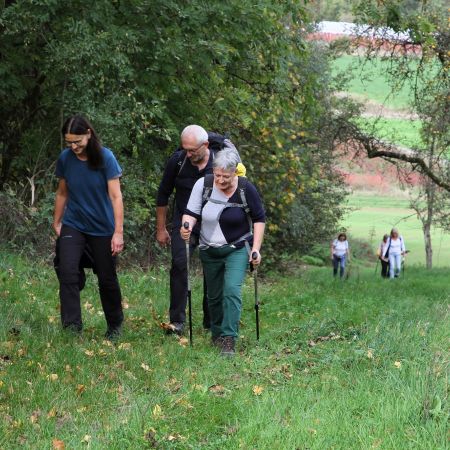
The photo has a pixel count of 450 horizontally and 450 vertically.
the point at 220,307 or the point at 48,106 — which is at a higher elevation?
the point at 48,106

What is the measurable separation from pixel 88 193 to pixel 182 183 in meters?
1.17

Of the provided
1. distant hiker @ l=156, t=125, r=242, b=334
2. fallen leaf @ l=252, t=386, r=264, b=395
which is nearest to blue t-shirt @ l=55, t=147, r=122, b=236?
distant hiker @ l=156, t=125, r=242, b=334

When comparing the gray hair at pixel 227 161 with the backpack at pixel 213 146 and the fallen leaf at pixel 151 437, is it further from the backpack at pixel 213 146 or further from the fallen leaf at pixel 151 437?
the fallen leaf at pixel 151 437

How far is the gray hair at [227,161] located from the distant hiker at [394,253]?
65.4 feet

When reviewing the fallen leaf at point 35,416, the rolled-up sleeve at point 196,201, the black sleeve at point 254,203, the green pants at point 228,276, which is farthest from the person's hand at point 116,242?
the fallen leaf at point 35,416

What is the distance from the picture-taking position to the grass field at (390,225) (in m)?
53.2

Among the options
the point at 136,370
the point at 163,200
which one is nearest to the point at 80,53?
the point at 163,200

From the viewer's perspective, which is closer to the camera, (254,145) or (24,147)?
(24,147)

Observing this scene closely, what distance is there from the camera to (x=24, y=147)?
14172 mm

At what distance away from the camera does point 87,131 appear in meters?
7.29

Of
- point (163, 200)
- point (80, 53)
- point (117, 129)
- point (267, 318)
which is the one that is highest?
point (80, 53)

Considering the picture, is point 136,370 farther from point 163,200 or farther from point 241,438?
point 163,200

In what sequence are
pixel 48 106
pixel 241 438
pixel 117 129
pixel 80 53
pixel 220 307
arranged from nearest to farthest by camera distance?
pixel 241 438
pixel 220 307
pixel 80 53
pixel 117 129
pixel 48 106

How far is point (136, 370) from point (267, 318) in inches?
152
